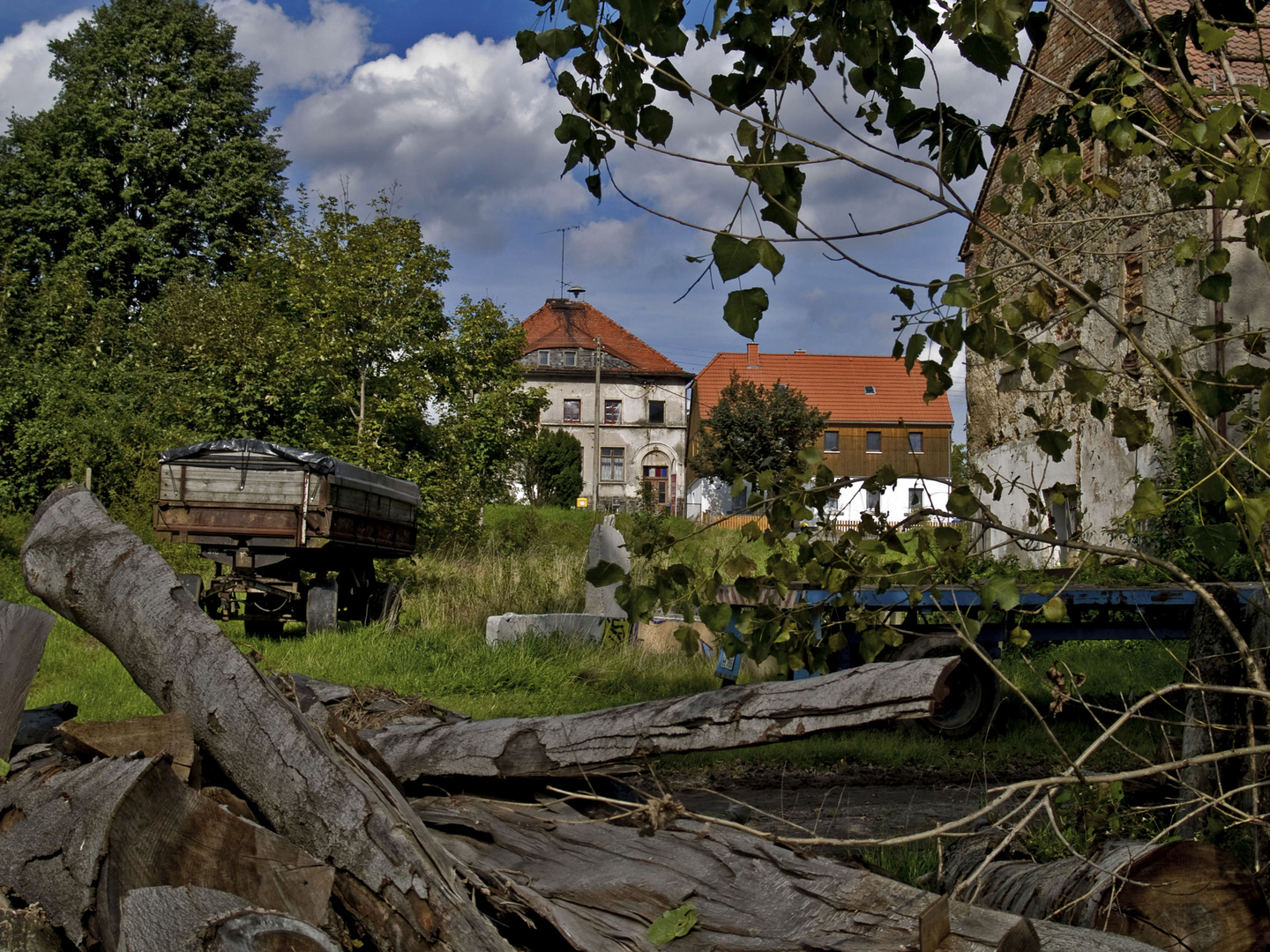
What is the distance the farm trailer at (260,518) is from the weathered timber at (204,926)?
9455 millimetres

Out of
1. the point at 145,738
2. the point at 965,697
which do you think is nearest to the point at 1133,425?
the point at 145,738

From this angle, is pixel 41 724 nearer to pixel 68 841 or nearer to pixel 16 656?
pixel 16 656

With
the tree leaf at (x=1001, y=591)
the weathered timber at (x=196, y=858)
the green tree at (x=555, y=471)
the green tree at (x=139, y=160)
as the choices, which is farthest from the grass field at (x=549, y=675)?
the green tree at (x=555, y=471)

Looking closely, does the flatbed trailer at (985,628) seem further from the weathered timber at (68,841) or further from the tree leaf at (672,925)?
the weathered timber at (68,841)

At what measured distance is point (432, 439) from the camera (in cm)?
1967

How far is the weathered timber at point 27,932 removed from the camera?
2889 mm

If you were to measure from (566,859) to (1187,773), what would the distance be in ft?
8.42

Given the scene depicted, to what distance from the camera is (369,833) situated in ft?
9.66

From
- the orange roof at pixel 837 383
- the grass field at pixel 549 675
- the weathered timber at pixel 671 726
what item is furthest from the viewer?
the orange roof at pixel 837 383

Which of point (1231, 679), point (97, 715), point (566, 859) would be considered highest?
point (1231, 679)

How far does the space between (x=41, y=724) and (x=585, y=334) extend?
184 ft

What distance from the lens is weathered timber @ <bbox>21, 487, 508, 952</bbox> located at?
2787 mm

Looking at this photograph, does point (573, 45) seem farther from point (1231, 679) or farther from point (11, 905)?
point (1231, 679)

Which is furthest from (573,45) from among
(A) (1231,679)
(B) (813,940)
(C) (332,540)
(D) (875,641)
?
(C) (332,540)
